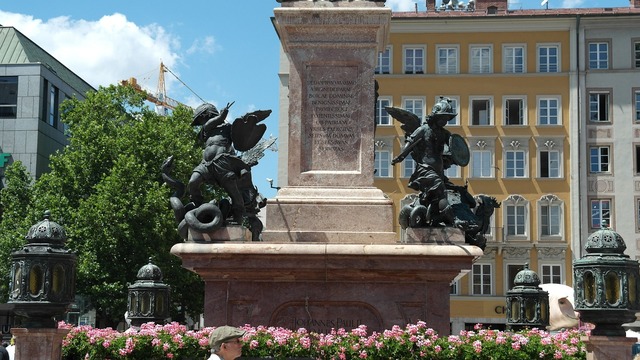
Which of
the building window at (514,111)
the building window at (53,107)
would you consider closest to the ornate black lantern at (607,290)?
the building window at (514,111)

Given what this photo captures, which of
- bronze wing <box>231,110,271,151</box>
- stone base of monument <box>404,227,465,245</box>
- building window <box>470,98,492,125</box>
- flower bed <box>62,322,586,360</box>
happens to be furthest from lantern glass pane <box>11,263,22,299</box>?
building window <box>470,98,492,125</box>

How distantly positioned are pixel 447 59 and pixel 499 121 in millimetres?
4243

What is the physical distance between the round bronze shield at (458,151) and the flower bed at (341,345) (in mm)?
2821

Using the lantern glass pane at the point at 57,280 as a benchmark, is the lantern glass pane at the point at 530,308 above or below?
below

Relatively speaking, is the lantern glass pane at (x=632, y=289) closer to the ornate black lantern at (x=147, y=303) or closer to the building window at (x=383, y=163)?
the ornate black lantern at (x=147, y=303)

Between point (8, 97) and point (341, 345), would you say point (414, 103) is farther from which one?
point (341, 345)

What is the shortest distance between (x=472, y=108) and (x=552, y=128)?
4.10 meters

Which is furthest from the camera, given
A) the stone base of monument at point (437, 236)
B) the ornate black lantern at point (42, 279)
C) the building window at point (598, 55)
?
A: the building window at point (598, 55)

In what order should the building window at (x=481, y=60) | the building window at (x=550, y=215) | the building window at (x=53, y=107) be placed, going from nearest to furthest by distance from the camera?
1. the building window at (x=550, y=215)
2. the building window at (x=481, y=60)
3. the building window at (x=53, y=107)

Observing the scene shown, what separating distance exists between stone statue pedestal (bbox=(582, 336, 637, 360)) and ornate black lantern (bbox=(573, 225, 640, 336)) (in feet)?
0.67

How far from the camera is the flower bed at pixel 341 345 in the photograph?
1069 centimetres

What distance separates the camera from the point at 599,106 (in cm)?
5338

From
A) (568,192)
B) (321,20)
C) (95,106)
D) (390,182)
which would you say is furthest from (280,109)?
(321,20)

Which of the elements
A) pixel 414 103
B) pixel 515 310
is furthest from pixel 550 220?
pixel 515 310
